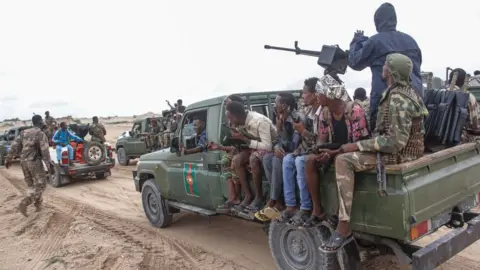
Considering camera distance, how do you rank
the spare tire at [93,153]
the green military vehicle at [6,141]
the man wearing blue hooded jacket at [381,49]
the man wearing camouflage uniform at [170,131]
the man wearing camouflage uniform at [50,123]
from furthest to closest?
the green military vehicle at [6,141] → the man wearing camouflage uniform at [50,123] → the man wearing camouflage uniform at [170,131] → the spare tire at [93,153] → the man wearing blue hooded jacket at [381,49]

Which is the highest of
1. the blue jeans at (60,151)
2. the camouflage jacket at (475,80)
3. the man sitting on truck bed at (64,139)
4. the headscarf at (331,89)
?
the camouflage jacket at (475,80)

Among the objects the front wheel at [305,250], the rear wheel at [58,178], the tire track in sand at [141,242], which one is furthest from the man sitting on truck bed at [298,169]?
the rear wheel at [58,178]

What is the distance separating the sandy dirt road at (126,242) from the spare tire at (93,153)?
2.95m

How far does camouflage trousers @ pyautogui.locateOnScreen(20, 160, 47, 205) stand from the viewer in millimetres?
8359

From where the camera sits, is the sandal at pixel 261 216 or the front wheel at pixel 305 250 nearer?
the front wheel at pixel 305 250

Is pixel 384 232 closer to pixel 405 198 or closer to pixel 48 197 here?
pixel 405 198

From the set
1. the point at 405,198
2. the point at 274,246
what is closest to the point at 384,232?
the point at 405,198

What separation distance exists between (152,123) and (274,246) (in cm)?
1178

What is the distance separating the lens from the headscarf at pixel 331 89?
12.4 feet

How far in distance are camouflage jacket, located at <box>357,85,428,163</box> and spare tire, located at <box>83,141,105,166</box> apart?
33.1 feet

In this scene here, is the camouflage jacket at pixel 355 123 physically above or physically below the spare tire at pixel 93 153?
above

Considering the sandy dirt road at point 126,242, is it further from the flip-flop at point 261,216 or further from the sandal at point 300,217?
the sandal at point 300,217

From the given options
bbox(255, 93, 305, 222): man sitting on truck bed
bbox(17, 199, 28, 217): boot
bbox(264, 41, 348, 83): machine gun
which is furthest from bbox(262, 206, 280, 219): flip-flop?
bbox(17, 199, 28, 217): boot

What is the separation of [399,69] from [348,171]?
98 cm
